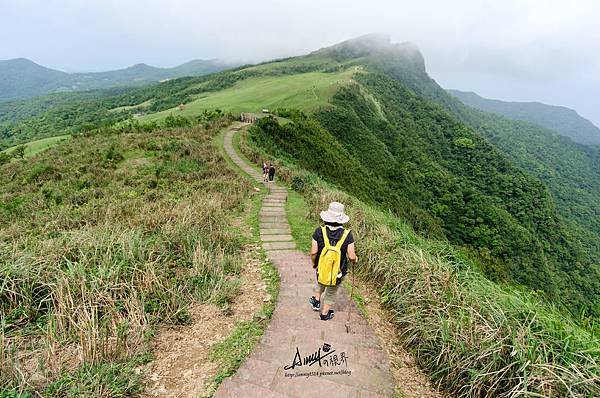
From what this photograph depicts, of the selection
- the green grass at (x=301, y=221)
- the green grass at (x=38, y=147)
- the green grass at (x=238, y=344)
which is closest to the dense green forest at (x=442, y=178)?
the green grass at (x=38, y=147)

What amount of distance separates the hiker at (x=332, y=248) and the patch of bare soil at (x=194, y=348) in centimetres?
135

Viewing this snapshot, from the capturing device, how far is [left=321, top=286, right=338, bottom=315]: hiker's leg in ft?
15.3

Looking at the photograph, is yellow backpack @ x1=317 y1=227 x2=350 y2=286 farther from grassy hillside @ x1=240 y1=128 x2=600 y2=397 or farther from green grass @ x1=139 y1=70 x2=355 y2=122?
green grass @ x1=139 y1=70 x2=355 y2=122

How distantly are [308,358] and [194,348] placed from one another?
1524mm

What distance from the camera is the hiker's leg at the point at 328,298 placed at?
466 cm

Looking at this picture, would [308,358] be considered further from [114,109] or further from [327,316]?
[114,109]

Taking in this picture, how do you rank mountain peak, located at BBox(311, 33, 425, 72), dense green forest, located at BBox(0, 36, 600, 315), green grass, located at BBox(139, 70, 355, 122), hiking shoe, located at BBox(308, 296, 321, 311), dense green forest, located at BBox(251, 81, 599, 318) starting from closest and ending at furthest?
hiking shoe, located at BBox(308, 296, 321, 311)
dense green forest, located at BBox(251, 81, 599, 318)
dense green forest, located at BBox(0, 36, 600, 315)
green grass, located at BBox(139, 70, 355, 122)
mountain peak, located at BBox(311, 33, 425, 72)

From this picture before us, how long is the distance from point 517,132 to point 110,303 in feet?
475

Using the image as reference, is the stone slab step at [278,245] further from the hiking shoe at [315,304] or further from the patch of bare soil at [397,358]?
the hiking shoe at [315,304]

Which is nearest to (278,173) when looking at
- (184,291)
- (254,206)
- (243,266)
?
(254,206)

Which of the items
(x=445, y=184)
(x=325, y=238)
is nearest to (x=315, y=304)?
(x=325, y=238)

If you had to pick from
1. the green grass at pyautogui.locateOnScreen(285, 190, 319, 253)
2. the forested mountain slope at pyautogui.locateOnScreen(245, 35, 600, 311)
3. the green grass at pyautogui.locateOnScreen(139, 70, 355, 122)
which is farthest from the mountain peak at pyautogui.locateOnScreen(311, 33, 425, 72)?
the green grass at pyautogui.locateOnScreen(285, 190, 319, 253)

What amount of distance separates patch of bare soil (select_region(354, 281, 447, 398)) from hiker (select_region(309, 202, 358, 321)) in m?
0.96

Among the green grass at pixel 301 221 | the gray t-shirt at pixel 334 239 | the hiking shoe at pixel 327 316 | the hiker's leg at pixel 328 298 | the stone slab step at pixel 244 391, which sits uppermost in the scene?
the gray t-shirt at pixel 334 239
